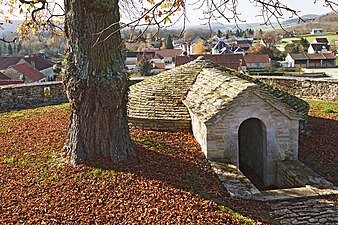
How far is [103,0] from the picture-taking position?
276 inches

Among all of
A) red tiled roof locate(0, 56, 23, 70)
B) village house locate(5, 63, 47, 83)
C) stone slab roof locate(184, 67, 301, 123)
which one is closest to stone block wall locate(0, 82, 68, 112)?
stone slab roof locate(184, 67, 301, 123)

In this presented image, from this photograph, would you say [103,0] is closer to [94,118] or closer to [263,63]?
[94,118]

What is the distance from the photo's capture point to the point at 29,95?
51.8 ft

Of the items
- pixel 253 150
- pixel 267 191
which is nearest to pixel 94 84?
pixel 267 191

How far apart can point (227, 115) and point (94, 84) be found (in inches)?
128

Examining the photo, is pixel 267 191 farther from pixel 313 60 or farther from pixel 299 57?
pixel 313 60

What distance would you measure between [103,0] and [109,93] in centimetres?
179

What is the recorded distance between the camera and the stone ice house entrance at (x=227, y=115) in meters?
8.70

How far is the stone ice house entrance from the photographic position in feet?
28.6

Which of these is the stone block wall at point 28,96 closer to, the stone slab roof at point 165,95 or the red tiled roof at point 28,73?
the stone slab roof at point 165,95

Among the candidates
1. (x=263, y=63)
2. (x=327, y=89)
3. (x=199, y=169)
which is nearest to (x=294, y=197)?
(x=199, y=169)

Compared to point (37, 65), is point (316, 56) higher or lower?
lower

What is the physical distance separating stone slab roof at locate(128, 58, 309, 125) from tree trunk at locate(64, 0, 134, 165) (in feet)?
7.37

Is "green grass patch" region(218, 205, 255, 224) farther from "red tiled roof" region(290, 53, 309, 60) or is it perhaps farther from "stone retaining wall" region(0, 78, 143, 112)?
"red tiled roof" region(290, 53, 309, 60)
